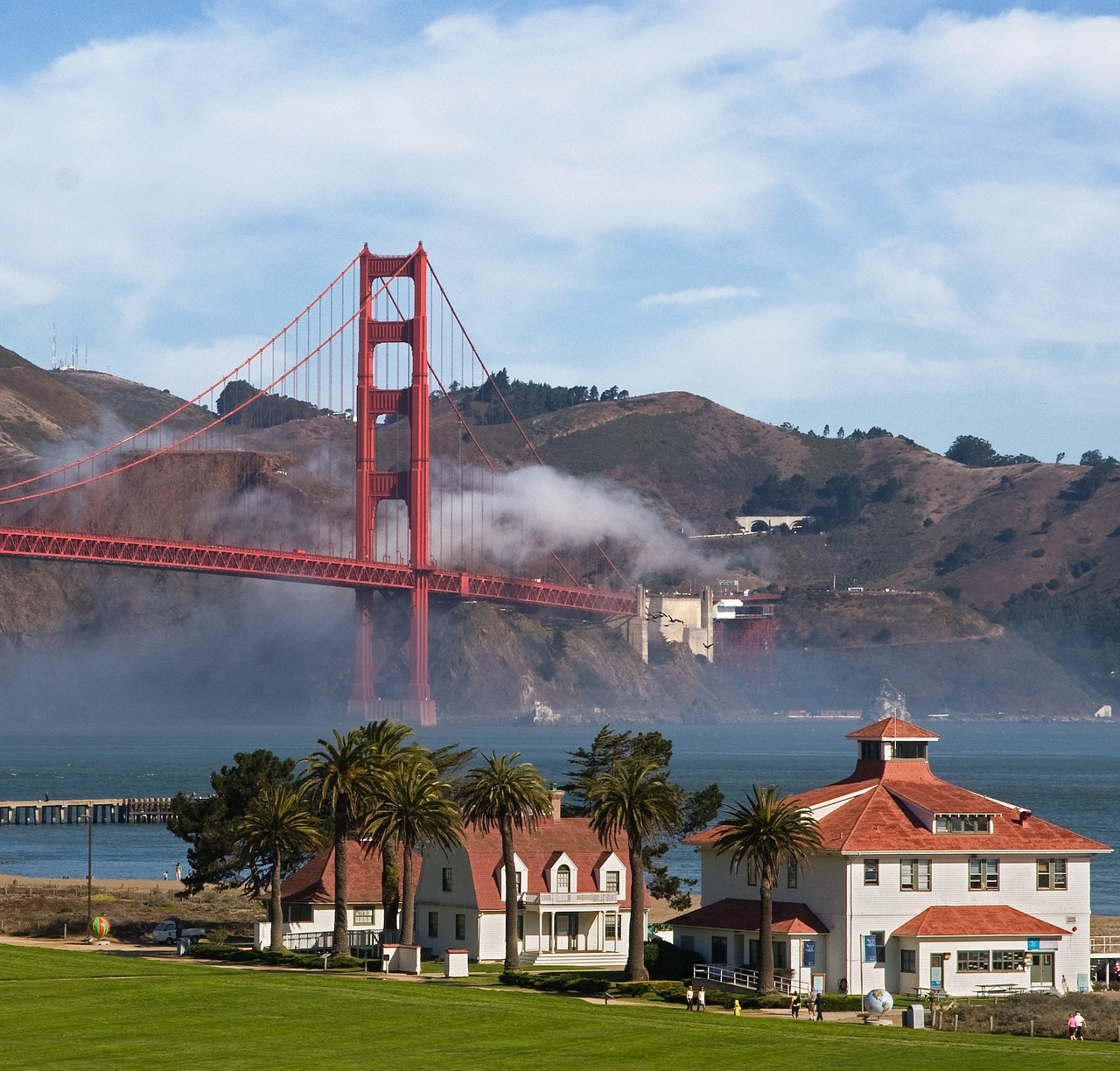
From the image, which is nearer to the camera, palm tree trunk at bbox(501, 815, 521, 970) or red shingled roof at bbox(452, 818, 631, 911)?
palm tree trunk at bbox(501, 815, 521, 970)

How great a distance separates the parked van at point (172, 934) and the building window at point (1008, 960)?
2408cm

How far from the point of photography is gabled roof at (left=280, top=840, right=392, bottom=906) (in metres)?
65.5

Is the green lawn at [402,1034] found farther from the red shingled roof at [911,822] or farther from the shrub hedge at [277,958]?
the red shingled roof at [911,822]

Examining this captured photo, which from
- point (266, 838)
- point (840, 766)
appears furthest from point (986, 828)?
point (840, 766)

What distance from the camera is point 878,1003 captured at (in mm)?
50094

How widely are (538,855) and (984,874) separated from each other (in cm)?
1279

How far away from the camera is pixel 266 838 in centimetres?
6275

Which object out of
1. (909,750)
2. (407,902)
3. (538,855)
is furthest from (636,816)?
(909,750)

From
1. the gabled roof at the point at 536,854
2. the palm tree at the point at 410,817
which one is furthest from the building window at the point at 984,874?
the palm tree at the point at 410,817

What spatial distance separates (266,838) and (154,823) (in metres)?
77.8

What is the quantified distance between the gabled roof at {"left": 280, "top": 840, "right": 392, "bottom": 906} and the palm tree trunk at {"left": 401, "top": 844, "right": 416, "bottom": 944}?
5.03 metres

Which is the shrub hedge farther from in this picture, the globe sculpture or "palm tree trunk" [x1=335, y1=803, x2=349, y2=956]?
the globe sculpture

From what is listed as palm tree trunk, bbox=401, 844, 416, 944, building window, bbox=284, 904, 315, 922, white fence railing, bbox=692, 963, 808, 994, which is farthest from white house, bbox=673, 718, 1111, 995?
building window, bbox=284, 904, 315, 922

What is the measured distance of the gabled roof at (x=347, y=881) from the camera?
6550 cm
